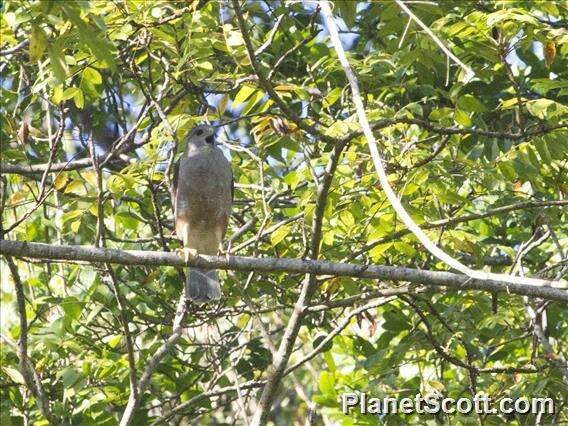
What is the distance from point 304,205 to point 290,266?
0.69 meters

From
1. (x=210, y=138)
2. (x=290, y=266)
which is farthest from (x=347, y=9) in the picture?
(x=210, y=138)

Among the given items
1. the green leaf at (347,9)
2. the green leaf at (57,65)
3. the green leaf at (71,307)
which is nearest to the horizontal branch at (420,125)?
the green leaf at (347,9)

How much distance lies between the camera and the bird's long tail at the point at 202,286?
5566mm

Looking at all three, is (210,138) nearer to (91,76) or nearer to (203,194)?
(203,194)

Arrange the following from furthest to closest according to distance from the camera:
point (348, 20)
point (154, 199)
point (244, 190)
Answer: point (244, 190)
point (154, 199)
point (348, 20)

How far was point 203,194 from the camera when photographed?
253 inches

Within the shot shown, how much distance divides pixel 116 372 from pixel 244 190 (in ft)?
4.95

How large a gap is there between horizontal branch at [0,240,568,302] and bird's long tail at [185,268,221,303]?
0.93 metres

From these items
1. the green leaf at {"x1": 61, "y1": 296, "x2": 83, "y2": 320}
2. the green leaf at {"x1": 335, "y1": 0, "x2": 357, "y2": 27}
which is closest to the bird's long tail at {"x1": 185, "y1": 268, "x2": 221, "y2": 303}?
the green leaf at {"x1": 61, "y1": 296, "x2": 83, "y2": 320}

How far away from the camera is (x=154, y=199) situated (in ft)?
16.8

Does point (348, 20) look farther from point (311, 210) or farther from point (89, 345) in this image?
point (89, 345)

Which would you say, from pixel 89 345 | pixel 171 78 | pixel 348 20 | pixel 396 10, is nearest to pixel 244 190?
pixel 171 78

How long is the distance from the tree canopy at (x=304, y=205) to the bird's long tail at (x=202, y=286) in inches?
5.3

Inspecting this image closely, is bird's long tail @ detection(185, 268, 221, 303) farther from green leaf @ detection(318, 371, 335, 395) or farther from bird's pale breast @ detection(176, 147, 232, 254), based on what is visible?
green leaf @ detection(318, 371, 335, 395)
